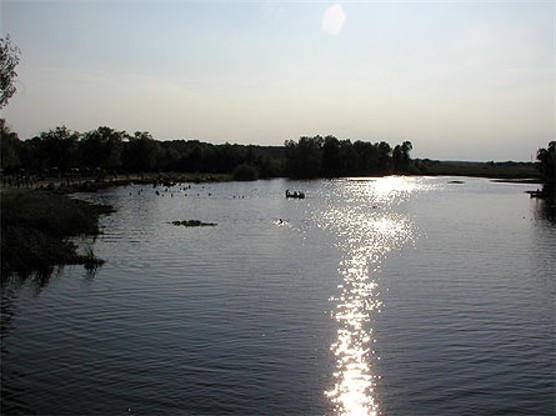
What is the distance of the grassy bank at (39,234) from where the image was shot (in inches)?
1417

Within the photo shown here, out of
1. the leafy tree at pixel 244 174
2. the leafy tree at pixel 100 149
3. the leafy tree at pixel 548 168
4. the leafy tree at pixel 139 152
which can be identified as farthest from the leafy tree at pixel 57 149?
the leafy tree at pixel 548 168

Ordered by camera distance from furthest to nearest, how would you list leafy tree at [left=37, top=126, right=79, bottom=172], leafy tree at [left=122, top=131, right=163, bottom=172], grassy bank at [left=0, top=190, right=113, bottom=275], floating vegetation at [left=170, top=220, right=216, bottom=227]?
leafy tree at [left=122, top=131, right=163, bottom=172] < leafy tree at [left=37, top=126, right=79, bottom=172] < floating vegetation at [left=170, top=220, right=216, bottom=227] < grassy bank at [left=0, top=190, right=113, bottom=275]

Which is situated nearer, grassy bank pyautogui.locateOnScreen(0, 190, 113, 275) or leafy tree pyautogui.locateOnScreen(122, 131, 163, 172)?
grassy bank pyautogui.locateOnScreen(0, 190, 113, 275)

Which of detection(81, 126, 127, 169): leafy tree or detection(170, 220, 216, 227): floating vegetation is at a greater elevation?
detection(81, 126, 127, 169): leafy tree

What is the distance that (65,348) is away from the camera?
22500mm

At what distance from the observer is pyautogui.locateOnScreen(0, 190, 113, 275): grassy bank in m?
36.0

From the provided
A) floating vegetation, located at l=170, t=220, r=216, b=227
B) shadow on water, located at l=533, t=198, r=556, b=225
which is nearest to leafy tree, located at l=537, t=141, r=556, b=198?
shadow on water, located at l=533, t=198, r=556, b=225

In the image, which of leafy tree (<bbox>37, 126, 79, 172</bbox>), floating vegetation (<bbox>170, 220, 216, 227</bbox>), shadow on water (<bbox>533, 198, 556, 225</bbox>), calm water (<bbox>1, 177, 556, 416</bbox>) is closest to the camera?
calm water (<bbox>1, 177, 556, 416</bbox>)

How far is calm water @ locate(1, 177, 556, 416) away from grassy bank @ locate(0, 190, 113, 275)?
6.07 ft

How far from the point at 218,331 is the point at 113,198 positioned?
81.9m

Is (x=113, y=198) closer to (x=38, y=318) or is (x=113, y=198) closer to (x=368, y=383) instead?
(x=38, y=318)

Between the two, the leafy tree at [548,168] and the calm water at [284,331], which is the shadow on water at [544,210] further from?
the calm water at [284,331]

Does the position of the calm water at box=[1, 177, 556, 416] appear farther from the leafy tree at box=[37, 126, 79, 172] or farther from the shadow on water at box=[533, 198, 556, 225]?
the leafy tree at box=[37, 126, 79, 172]

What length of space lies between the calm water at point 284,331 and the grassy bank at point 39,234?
1.85m
